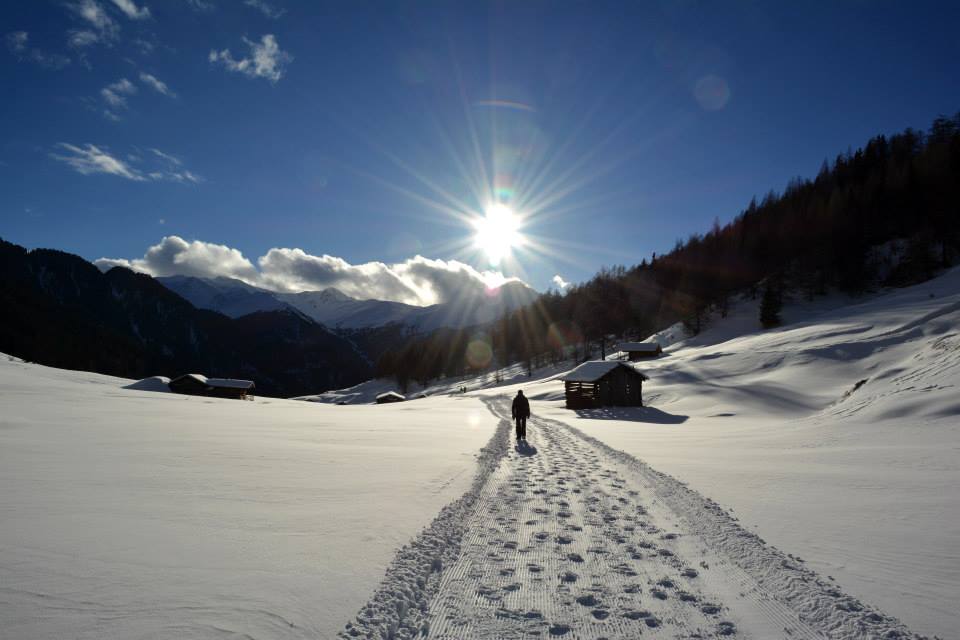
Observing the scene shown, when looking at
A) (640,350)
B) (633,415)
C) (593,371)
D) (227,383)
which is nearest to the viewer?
(633,415)

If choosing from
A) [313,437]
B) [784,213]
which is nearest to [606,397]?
[313,437]

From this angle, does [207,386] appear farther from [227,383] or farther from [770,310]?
[770,310]

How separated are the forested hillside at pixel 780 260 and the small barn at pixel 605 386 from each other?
4791cm

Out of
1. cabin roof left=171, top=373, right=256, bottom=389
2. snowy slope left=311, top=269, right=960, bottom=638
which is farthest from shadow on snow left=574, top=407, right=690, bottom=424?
cabin roof left=171, top=373, right=256, bottom=389

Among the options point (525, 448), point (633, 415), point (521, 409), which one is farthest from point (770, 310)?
point (525, 448)

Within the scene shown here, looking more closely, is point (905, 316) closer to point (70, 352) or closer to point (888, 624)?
point (888, 624)

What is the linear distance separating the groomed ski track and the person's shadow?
17.8 ft

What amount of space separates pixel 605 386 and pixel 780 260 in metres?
81.4

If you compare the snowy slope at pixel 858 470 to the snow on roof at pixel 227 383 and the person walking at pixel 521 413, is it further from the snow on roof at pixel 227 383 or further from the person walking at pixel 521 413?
the snow on roof at pixel 227 383

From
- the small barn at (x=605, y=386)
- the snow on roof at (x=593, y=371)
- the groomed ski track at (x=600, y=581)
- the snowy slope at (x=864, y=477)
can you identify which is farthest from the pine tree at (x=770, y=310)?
the groomed ski track at (x=600, y=581)

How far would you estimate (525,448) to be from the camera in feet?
43.9

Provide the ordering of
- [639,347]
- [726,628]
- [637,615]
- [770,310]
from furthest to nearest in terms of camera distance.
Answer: [639,347], [770,310], [637,615], [726,628]

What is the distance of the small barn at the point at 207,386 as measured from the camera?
5734cm

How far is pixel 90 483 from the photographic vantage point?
5.54m
